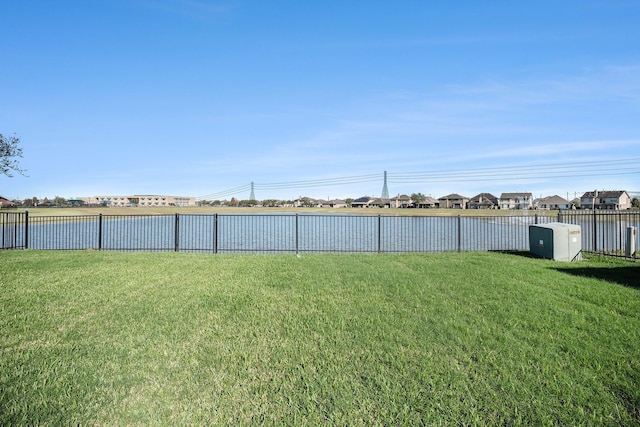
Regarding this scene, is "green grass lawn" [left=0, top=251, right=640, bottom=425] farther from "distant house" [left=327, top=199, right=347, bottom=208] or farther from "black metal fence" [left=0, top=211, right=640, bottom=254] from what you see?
"distant house" [left=327, top=199, right=347, bottom=208]

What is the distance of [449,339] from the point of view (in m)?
4.42

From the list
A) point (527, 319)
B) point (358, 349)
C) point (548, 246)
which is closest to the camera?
point (358, 349)

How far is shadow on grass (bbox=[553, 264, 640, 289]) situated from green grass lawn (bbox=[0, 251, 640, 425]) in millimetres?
352

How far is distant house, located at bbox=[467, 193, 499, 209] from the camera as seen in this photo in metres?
90.8

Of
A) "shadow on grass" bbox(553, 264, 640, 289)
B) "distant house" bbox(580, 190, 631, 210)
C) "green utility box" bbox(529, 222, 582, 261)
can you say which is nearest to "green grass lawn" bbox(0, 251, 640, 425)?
"shadow on grass" bbox(553, 264, 640, 289)

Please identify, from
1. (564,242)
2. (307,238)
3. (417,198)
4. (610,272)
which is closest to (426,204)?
(417,198)

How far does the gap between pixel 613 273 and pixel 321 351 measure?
8367mm

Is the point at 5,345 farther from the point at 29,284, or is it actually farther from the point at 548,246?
the point at 548,246

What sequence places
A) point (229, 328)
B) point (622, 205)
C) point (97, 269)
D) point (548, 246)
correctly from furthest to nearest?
point (622, 205) → point (548, 246) → point (97, 269) → point (229, 328)

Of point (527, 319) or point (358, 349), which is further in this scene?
point (527, 319)

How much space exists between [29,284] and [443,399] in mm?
8144

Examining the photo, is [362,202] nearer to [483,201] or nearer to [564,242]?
[483,201]

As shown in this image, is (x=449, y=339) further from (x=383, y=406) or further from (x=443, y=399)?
(x=383, y=406)

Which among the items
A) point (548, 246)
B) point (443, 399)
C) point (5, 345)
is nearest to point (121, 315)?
point (5, 345)
